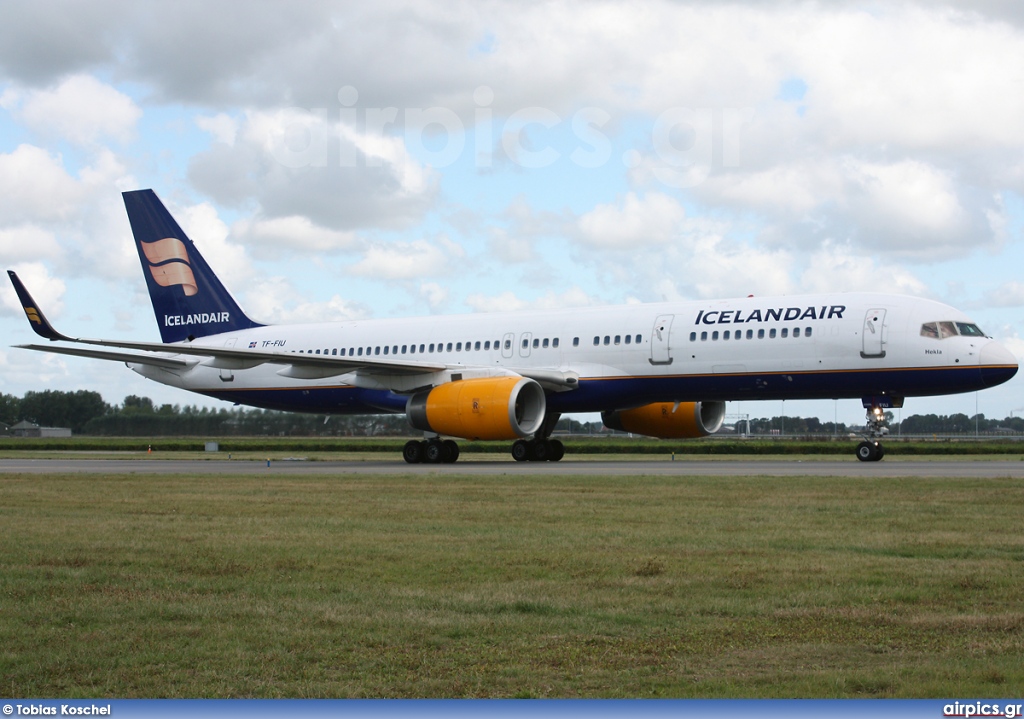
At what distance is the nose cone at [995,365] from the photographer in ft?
76.8

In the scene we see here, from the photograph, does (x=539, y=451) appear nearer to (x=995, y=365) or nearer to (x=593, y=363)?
(x=593, y=363)

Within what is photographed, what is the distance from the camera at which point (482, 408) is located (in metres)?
25.2

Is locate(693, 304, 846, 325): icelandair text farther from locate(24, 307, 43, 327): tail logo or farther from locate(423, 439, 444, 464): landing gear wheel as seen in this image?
locate(24, 307, 43, 327): tail logo

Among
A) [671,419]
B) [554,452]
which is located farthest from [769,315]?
[554,452]

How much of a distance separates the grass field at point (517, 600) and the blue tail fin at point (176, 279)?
73.7 feet

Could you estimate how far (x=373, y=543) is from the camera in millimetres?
9820

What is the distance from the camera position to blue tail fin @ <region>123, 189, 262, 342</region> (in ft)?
113

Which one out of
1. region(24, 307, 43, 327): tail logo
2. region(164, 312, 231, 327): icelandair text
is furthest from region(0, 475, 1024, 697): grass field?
region(164, 312, 231, 327): icelandair text

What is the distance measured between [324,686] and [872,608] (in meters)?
3.46

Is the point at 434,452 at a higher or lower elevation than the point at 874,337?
lower

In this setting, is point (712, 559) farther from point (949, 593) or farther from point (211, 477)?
point (211, 477)

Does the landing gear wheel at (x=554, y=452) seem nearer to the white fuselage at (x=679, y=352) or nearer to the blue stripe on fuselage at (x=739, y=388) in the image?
the blue stripe on fuselage at (x=739, y=388)

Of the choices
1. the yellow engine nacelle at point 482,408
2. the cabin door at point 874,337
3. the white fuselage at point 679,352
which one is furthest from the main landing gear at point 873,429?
the yellow engine nacelle at point 482,408

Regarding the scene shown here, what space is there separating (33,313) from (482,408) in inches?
439
